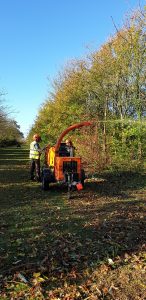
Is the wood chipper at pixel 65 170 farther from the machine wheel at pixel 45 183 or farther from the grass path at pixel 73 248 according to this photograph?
the grass path at pixel 73 248

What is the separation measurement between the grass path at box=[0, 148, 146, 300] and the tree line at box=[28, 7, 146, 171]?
7023 mm

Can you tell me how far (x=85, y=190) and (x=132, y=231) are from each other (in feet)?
18.2

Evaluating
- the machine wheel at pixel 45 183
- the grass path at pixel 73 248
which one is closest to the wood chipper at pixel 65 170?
the machine wheel at pixel 45 183

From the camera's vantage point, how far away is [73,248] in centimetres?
611

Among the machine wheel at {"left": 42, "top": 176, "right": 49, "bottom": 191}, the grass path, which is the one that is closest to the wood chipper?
the machine wheel at {"left": 42, "top": 176, "right": 49, "bottom": 191}

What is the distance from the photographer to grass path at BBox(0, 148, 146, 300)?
4.71 m

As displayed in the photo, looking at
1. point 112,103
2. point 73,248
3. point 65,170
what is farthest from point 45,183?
point 112,103

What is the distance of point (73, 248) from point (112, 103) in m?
16.4

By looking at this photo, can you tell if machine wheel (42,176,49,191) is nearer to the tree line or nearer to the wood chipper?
the wood chipper

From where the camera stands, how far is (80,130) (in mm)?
19703

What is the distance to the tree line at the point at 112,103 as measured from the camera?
712 inches

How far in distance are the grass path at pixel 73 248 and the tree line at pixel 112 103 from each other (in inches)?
276

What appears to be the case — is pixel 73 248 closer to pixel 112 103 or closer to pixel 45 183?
pixel 45 183

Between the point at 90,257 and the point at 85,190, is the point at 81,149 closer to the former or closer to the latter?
the point at 85,190
